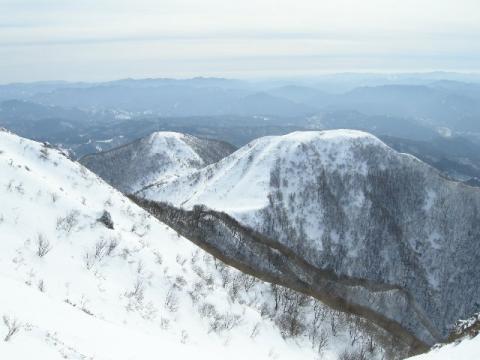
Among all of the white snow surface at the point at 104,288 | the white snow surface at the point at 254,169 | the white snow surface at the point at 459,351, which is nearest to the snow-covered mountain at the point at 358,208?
the white snow surface at the point at 254,169

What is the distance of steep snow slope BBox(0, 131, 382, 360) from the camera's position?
14.4 meters

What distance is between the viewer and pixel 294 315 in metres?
34.6

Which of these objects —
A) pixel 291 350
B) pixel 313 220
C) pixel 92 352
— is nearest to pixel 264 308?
pixel 291 350

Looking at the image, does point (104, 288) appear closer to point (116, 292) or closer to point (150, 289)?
point (116, 292)

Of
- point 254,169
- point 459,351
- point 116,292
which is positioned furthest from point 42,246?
point 254,169

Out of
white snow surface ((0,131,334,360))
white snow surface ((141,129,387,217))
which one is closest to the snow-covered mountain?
white snow surface ((141,129,387,217))

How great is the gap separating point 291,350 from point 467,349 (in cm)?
1320

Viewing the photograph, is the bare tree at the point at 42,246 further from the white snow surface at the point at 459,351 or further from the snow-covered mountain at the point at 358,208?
the snow-covered mountain at the point at 358,208

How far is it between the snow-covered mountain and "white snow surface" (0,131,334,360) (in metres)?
65.5

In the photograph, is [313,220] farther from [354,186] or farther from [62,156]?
[62,156]

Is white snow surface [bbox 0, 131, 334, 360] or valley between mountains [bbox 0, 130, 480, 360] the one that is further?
valley between mountains [bbox 0, 130, 480, 360]

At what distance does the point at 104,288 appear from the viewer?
23.5 meters

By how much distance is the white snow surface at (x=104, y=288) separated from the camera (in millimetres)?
13961

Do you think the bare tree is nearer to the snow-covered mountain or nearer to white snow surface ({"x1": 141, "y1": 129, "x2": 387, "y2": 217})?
the snow-covered mountain
